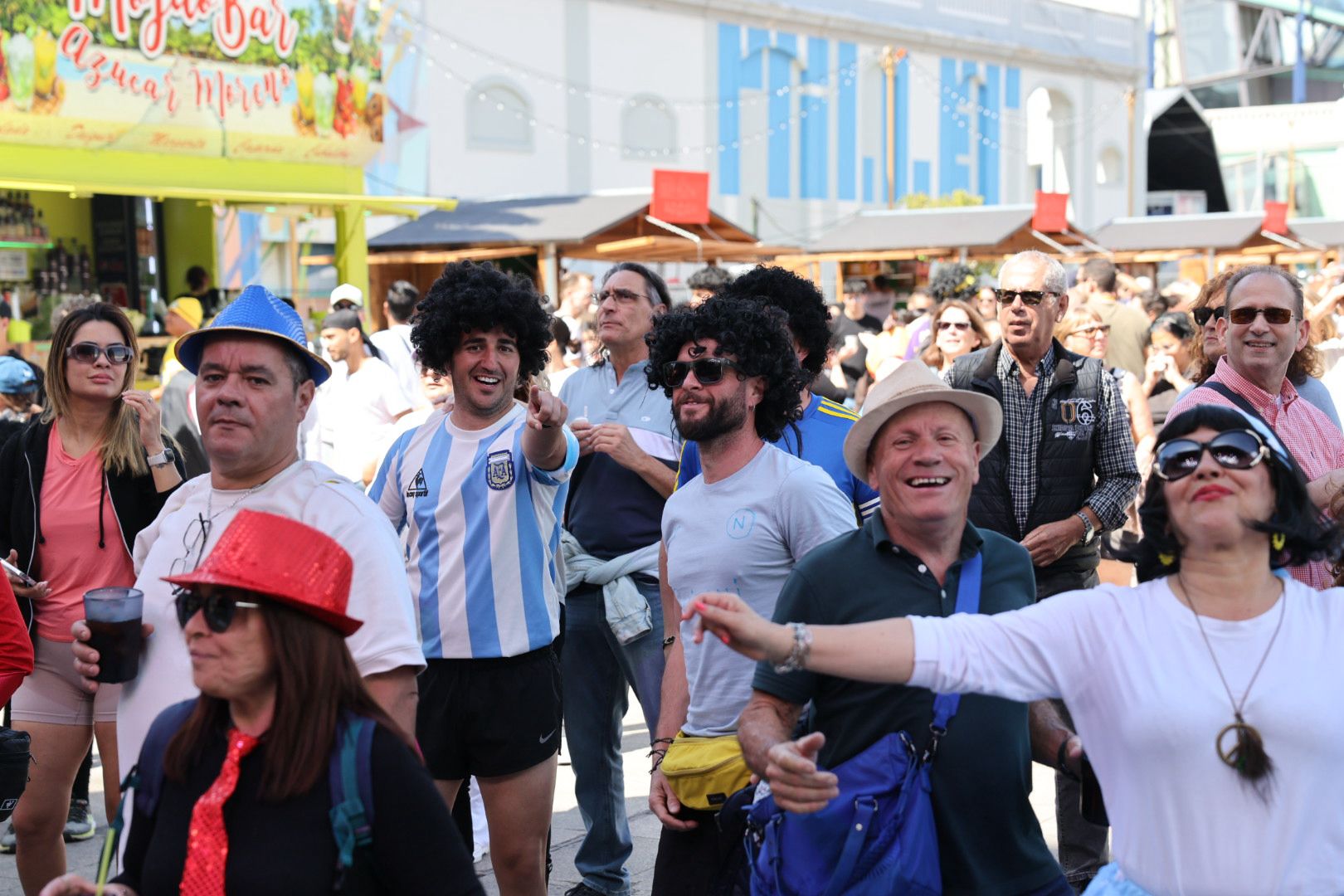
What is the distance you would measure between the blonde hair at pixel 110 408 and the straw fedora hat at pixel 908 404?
8.27 ft

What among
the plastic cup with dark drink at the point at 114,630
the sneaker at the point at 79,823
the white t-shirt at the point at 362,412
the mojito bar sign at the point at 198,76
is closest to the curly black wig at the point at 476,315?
the plastic cup with dark drink at the point at 114,630

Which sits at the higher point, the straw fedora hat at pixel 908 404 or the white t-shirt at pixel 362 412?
the straw fedora hat at pixel 908 404

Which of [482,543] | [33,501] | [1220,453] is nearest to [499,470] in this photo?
[482,543]

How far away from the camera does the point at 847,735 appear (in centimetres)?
298

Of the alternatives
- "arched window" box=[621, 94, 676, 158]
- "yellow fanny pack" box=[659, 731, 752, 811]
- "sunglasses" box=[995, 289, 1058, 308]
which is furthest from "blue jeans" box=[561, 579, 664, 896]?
"arched window" box=[621, 94, 676, 158]

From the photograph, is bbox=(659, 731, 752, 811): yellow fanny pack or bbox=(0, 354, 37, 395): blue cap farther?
bbox=(0, 354, 37, 395): blue cap

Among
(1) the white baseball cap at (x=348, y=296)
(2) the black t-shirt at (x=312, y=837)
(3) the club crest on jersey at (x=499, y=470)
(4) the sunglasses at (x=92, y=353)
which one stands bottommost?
(2) the black t-shirt at (x=312, y=837)

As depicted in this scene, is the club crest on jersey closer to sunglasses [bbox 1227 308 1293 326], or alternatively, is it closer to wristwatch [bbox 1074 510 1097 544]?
wristwatch [bbox 1074 510 1097 544]

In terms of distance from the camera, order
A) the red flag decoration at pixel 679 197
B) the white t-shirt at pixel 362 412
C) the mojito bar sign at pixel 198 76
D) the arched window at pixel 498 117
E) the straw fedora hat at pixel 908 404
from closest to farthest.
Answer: the straw fedora hat at pixel 908 404 → the white t-shirt at pixel 362 412 → the mojito bar sign at pixel 198 76 → the red flag decoration at pixel 679 197 → the arched window at pixel 498 117

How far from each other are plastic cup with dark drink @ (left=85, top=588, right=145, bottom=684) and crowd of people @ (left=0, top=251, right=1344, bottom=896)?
32 millimetres

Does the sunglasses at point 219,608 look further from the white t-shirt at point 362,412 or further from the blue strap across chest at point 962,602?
the white t-shirt at point 362,412

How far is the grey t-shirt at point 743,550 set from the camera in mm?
3607

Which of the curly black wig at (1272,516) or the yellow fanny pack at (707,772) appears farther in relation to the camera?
the yellow fanny pack at (707,772)

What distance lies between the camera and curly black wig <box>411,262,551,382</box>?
4.45 m
